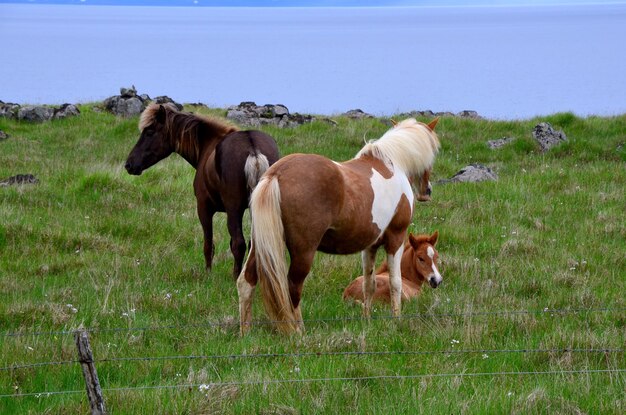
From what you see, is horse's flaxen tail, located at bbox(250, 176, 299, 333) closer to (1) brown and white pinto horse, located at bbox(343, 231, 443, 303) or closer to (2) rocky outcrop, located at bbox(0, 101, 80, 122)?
(1) brown and white pinto horse, located at bbox(343, 231, 443, 303)

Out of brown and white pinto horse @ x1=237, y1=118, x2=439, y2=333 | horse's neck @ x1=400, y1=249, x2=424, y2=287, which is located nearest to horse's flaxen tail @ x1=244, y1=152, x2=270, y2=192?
brown and white pinto horse @ x1=237, y1=118, x2=439, y2=333

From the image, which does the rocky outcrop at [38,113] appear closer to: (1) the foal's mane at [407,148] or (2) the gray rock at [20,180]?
(2) the gray rock at [20,180]

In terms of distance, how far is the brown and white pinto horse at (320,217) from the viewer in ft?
20.9

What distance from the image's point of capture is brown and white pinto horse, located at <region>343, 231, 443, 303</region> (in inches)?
317

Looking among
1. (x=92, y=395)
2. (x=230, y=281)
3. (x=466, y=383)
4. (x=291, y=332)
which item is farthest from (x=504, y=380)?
(x=230, y=281)

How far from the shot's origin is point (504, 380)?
5562 millimetres

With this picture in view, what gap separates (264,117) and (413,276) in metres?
12.5

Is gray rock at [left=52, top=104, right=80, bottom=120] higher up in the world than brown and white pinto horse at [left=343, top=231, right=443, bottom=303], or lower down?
lower down

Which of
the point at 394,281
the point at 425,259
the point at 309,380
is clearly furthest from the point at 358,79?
the point at 309,380

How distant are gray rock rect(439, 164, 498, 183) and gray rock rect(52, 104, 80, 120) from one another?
10.5 metres

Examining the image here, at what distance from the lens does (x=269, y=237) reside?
6320mm

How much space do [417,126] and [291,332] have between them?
2.58m

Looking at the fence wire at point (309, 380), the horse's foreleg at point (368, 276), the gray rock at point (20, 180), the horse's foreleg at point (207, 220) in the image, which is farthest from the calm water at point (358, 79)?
the fence wire at point (309, 380)

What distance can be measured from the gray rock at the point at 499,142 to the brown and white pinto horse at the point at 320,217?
9631mm
